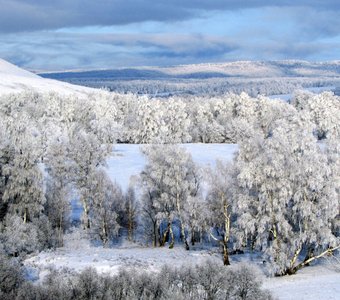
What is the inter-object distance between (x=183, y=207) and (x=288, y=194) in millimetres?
14284

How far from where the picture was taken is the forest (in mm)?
31436

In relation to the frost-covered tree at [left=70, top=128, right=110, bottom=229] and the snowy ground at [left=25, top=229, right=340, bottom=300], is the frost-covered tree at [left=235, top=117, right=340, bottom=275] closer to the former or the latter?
the snowy ground at [left=25, top=229, right=340, bottom=300]

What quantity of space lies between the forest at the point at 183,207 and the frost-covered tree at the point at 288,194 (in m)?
0.08

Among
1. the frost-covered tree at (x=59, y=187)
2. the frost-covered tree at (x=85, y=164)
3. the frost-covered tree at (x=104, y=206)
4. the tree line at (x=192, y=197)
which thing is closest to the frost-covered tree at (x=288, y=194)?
the tree line at (x=192, y=197)

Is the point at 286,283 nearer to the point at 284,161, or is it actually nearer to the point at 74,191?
the point at 284,161

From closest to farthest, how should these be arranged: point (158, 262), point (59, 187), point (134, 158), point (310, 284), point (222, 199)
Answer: point (310, 284)
point (158, 262)
point (222, 199)
point (59, 187)
point (134, 158)

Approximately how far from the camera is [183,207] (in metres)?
53.4

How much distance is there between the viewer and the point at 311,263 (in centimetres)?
4616

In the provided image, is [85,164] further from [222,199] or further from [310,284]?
[310,284]

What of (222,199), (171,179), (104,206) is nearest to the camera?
(222,199)

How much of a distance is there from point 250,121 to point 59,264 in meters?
94.8

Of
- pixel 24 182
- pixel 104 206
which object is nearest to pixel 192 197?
pixel 104 206

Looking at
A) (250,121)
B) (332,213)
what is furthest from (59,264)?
(250,121)

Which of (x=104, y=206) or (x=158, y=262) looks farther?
(x=104, y=206)
